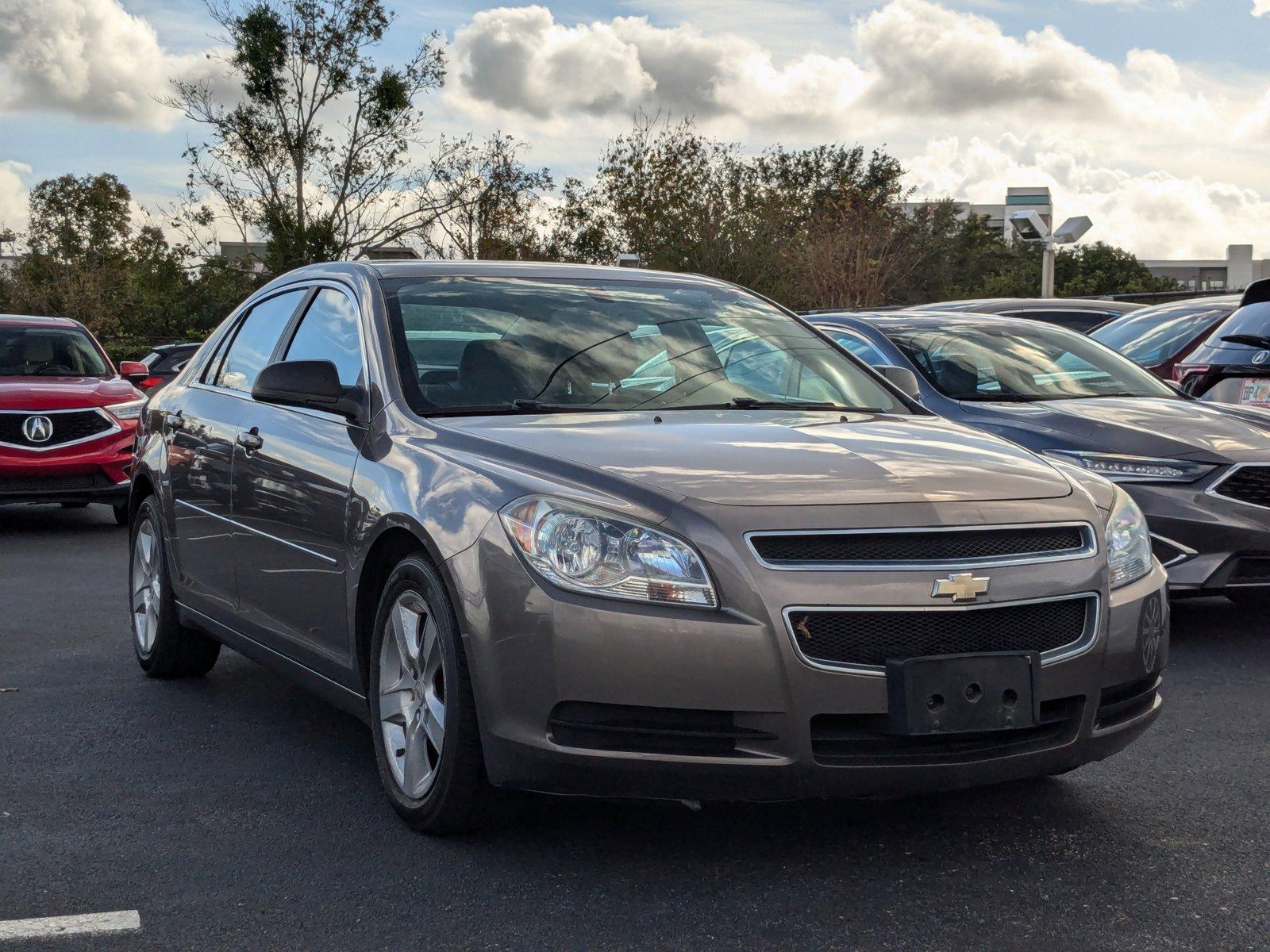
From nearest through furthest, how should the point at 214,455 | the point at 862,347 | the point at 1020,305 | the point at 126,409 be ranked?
the point at 214,455, the point at 862,347, the point at 1020,305, the point at 126,409

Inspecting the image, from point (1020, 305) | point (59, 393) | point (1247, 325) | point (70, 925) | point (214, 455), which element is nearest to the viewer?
point (70, 925)

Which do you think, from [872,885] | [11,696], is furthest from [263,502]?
[872,885]

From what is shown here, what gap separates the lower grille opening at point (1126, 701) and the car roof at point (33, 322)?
37.4ft

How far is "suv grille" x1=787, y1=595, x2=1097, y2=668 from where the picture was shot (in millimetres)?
3652

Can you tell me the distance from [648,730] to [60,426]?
986cm

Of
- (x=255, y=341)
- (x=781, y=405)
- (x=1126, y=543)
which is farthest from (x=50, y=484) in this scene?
(x=1126, y=543)

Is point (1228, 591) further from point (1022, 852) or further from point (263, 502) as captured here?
point (263, 502)

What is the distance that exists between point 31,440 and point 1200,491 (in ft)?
28.9

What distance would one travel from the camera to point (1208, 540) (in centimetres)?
689

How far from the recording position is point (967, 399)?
8.27 meters

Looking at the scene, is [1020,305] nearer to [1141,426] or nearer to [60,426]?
[1141,426]

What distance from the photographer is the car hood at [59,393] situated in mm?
12453

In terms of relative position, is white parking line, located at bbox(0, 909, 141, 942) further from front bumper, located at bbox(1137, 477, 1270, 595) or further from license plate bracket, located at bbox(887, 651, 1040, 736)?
front bumper, located at bbox(1137, 477, 1270, 595)

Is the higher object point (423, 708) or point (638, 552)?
point (638, 552)
